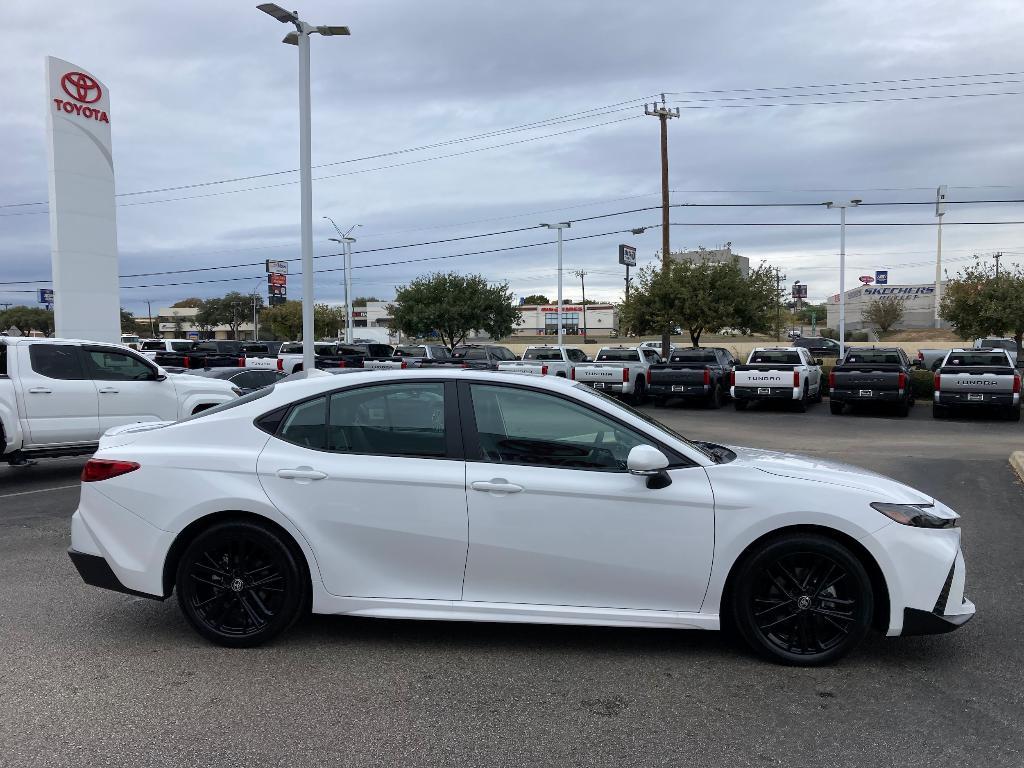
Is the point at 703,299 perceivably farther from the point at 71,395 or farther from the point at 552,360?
the point at 71,395

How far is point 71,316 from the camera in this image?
23.1 m

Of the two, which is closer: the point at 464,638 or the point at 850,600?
the point at 850,600

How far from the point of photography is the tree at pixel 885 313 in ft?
252

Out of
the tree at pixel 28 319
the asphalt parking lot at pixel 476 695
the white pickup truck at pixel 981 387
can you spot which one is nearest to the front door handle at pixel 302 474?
the asphalt parking lot at pixel 476 695

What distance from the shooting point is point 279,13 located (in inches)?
631

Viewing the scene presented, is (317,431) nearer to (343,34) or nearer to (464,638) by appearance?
(464,638)

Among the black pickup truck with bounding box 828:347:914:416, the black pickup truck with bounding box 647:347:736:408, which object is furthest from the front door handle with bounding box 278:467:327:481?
the black pickup truck with bounding box 647:347:736:408

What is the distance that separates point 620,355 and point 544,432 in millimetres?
22361

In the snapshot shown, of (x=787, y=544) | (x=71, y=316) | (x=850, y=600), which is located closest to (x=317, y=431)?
(x=787, y=544)

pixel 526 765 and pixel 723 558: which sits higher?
pixel 723 558

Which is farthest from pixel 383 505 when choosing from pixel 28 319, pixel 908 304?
pixel 28 319

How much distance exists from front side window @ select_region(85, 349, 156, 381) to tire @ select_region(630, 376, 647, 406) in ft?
52.3

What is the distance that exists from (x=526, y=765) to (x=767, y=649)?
1.62 metres

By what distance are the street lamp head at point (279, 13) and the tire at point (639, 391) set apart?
13661 millimetres
